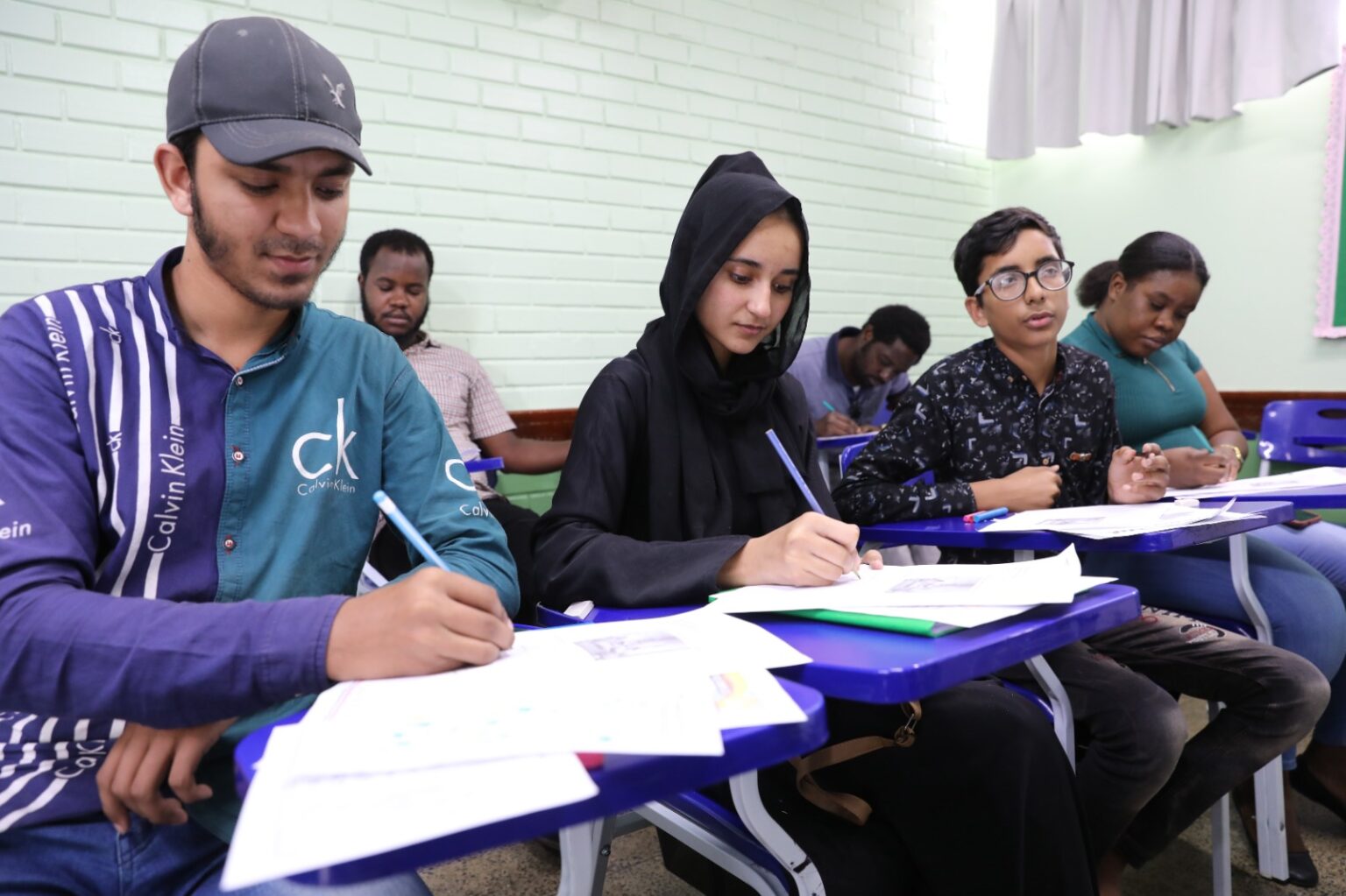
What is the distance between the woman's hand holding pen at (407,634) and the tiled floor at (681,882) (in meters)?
1.21

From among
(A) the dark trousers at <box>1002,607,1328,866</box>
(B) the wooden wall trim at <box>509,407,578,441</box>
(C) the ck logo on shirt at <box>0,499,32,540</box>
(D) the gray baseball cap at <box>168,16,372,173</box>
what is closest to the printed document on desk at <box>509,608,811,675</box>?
(C) the ck logo on shirt at <box>0,499,32,540</box>

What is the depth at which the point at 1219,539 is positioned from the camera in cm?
145

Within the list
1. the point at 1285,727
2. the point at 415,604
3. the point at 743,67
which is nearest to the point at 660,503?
the point at 415,604

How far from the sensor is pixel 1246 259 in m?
4.08

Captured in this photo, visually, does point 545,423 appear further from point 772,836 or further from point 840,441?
point 772,836

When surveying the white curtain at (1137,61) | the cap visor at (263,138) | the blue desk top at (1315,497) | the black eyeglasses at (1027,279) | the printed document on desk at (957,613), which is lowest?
the blue desk top at (1315,497)

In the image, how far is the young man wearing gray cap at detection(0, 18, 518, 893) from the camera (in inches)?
25.5

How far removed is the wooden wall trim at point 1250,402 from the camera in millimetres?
3945

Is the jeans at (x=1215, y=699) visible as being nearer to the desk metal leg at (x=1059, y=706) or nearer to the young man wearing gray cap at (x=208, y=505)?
the desk metal leg at (x=1059, y=706)

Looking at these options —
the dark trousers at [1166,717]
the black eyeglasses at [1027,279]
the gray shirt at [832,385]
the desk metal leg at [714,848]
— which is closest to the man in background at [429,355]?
the gray shirt at [832,385]

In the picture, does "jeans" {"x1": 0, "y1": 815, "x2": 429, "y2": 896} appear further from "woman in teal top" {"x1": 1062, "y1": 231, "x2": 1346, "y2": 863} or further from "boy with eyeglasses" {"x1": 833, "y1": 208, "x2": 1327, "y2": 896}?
"woman in teal top" {"x1": 1062, "y1": 231, "x2": 1346, "y2": 863}

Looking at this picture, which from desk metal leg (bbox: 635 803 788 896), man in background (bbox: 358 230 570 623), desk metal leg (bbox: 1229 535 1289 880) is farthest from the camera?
man in background (bbox: 358 230 570 623)

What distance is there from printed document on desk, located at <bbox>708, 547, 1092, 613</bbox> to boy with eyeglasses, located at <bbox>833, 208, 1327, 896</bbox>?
52 cm

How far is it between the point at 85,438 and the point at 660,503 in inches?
27.8
